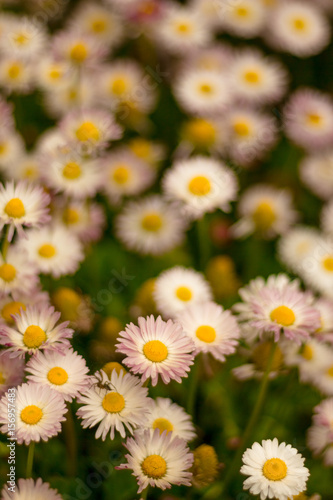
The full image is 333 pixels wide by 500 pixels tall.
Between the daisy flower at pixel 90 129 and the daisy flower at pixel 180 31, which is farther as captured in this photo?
the daisy flower at pixel 180 31

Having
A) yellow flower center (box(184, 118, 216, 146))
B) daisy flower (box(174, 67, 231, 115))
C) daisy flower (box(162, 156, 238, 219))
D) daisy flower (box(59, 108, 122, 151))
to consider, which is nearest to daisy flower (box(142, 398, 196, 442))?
daisy flower (box(162, 156, 238, 219))

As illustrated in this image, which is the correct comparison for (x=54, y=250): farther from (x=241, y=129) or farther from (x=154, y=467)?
(x=241, y=129)

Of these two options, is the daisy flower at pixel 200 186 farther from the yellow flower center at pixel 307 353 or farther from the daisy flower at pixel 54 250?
the yellow flower center at pixel 307 353

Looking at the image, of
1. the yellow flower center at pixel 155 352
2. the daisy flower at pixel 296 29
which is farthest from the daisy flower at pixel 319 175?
the yellow flower center at pixel 155 352

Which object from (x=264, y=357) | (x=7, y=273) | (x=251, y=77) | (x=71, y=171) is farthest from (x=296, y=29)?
(x=7, y=273)

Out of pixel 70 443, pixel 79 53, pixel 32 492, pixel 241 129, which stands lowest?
pixel 70 443

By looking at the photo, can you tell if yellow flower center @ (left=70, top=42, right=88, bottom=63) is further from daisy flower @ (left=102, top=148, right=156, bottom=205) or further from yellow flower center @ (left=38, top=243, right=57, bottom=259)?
yellow flower center @ (left=38, top=243, right=57, bottom=259)
